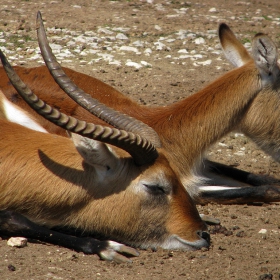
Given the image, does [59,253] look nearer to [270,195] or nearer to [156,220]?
[156,220]

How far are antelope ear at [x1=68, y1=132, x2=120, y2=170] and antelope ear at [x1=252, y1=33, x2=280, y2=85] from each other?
2493 millimetres

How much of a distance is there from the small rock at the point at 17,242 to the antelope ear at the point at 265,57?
3.40 meters

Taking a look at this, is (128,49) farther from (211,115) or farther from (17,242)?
(17,242)

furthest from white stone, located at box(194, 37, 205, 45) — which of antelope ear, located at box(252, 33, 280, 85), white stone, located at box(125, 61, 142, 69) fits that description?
antelope ear, located at box(252, 33, 280, 85)

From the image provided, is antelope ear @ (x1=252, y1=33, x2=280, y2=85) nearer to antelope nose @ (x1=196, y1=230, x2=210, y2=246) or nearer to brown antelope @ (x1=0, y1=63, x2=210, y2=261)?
brown antelope @ (x1=0, y1=63, x2=210, y2=261)

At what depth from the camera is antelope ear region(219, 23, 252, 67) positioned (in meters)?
7.97

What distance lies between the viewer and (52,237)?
18.1 feet

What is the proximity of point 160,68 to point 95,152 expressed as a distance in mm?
5903

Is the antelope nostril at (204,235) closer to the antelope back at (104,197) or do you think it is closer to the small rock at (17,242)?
the antelope back at (104,197)

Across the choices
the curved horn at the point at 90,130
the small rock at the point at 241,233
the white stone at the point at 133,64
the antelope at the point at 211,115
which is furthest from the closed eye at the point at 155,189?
the white stone at the point at 133,64

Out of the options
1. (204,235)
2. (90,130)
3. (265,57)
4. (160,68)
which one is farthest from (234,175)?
(160,68)

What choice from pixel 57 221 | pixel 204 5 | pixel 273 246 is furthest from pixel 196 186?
pixel 204 5

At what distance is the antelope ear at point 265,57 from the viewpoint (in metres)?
7.19

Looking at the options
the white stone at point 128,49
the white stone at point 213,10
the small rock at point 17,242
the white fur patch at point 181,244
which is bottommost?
the small rock at point 17,242
